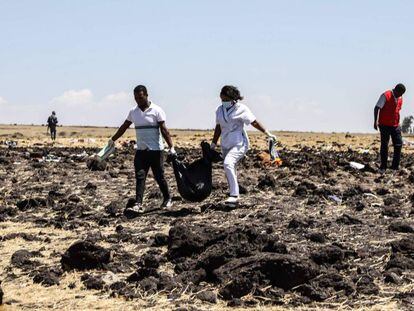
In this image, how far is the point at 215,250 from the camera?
7375mm

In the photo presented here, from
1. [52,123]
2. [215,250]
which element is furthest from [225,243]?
[52,123]

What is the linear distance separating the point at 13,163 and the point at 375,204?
33.0ft

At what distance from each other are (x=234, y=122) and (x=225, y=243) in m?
3.36

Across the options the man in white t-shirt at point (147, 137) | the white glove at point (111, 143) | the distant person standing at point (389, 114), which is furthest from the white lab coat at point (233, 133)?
the distant person standing at point (389, 114)

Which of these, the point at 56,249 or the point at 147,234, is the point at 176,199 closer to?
the point at 147,234

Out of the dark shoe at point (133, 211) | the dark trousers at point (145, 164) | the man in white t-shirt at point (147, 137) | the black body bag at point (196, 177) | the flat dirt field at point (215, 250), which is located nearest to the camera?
the flat dirt field at point (215, 250)

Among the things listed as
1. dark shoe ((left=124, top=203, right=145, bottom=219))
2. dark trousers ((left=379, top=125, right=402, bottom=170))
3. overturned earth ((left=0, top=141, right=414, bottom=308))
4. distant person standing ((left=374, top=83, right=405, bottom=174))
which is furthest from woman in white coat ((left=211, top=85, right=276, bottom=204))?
dark trousers ((left=379, top=125, right=402, bottom=170))

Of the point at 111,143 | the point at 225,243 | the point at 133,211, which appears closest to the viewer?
the point at 225,243

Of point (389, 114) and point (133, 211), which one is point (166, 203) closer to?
point (133, 211)

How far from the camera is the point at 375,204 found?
429 inches

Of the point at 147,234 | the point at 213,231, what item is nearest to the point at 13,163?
the point at 147,234

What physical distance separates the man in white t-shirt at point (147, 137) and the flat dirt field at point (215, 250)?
1.29 feet

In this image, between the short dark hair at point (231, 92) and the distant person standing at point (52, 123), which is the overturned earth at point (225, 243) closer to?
the short dark hair at point (231, 92)

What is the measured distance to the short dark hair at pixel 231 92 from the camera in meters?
10.6
